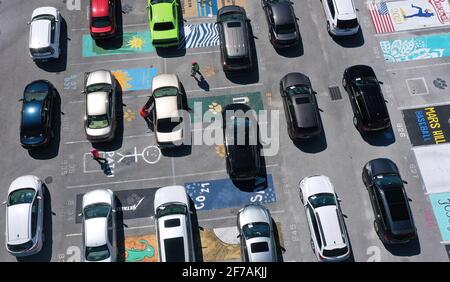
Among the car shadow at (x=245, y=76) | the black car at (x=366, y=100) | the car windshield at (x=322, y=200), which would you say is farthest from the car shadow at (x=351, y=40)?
the car windshield at (x=322, y=200)

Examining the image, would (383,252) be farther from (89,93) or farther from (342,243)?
(89,93)

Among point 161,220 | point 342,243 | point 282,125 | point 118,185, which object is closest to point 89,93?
point 118,185

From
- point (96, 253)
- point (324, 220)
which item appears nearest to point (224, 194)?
point (324, 220)

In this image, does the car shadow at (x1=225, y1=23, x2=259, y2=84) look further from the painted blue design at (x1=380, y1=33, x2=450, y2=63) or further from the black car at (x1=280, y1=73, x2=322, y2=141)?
the painted blue design at (x1=380, y1=33, x2=450, y2=63)

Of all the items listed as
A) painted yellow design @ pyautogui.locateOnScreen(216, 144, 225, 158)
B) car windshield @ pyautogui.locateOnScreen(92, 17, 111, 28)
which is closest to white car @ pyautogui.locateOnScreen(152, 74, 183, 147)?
painted yellow design @ pyautogui.locateOnScreen(216, 144, 225, 158)
